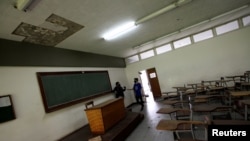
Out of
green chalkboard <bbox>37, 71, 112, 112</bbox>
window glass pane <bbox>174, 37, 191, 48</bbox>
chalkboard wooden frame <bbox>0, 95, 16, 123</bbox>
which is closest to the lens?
chalkboard wooden frame <bbox>0, 95, 16, 123</bbox>

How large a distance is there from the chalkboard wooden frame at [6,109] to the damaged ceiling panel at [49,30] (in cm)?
152

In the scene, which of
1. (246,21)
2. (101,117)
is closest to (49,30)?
(101,117)

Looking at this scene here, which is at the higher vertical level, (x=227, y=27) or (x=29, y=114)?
(x=227, y=27)

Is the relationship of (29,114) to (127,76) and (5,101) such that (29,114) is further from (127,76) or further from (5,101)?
(127,76)

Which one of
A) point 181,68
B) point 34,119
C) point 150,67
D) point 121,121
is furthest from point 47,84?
point 181,68

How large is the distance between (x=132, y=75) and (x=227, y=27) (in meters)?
5.69

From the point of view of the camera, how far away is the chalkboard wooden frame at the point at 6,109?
321 cm

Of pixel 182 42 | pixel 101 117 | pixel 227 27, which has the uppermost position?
pixel 227 27

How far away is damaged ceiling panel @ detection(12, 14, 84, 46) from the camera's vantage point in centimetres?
335

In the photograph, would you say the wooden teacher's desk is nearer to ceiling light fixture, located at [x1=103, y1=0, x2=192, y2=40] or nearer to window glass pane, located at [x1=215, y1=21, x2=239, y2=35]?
ceiling light fixture, located at [x1=103, y1=0, x2=192, y2=40]

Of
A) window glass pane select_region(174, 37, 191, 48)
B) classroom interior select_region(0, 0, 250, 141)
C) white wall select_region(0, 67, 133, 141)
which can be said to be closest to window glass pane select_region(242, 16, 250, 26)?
classroom interior select_region(0, 0, 250, 141)

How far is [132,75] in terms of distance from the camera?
9.77m

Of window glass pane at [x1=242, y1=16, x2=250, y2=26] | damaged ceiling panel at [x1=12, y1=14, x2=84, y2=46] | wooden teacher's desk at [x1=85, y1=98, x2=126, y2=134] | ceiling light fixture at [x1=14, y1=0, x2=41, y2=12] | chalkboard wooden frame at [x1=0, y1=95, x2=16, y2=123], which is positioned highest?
damaged ceiling panel at [x1=12, y1=14, x2=84, y2=46]

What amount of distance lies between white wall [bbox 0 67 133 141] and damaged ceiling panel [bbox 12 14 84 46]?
83cm
